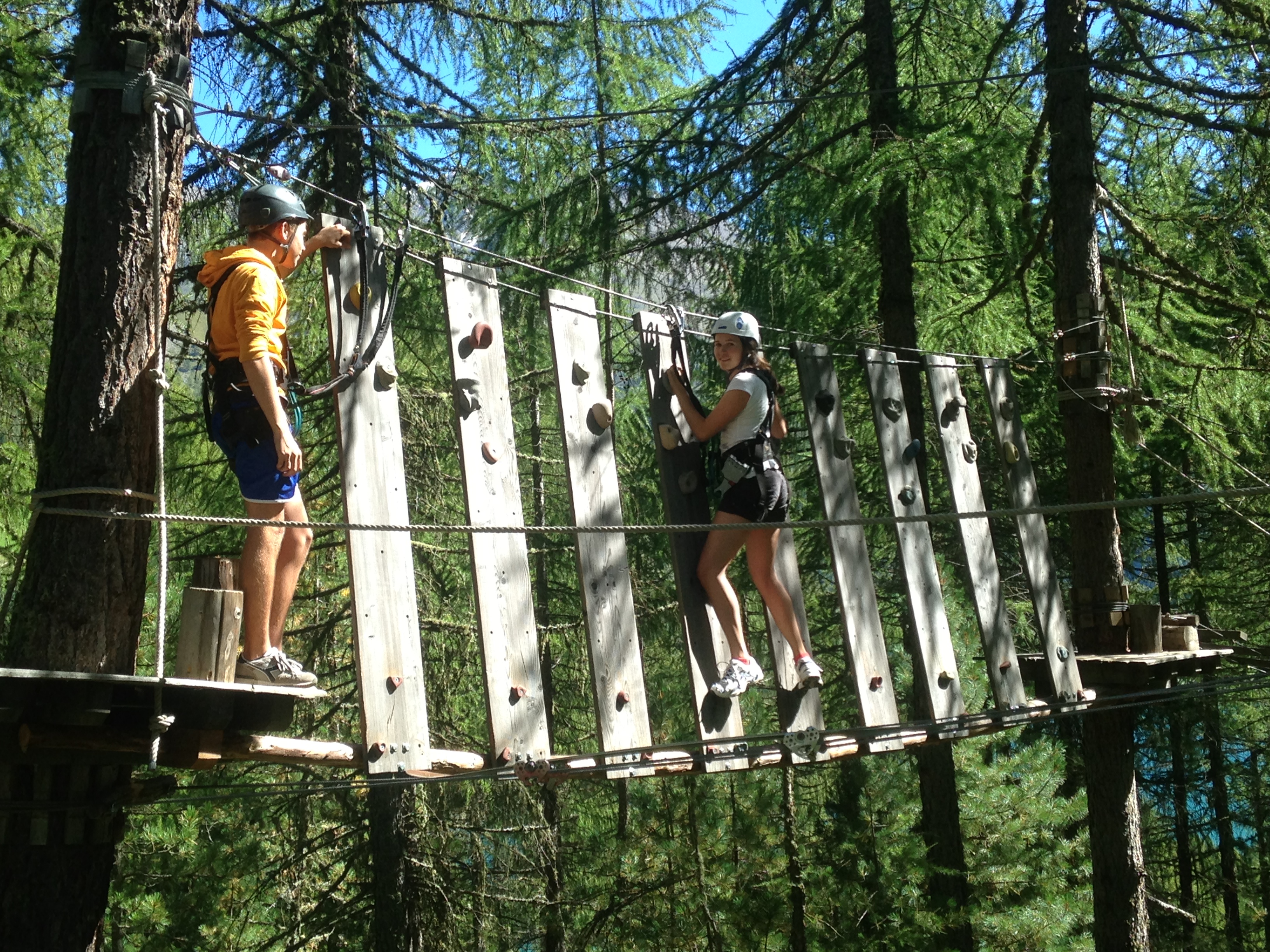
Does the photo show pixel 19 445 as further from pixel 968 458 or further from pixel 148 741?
pixel 968 458

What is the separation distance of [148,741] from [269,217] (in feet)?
5.36

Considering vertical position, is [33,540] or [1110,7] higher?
[1110,7]

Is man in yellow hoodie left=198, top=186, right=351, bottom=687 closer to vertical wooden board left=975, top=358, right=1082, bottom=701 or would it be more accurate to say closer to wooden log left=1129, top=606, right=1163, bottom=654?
vertical wooden board left=975, top=358, right=1082, bottom=701

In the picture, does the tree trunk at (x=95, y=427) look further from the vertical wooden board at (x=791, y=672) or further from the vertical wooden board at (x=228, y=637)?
the vertical wooden board at (x=791, y=672)

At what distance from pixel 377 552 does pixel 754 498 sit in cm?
157

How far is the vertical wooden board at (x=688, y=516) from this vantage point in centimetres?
459

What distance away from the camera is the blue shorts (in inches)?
145

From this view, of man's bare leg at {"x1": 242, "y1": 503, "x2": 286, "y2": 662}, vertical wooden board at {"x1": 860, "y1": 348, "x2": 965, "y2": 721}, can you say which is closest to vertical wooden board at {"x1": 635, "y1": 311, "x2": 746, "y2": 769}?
vertical wooden board at {"x1": 860, "y1": 348, "x2": 965, "y2": 721}

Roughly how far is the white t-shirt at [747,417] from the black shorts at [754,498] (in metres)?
0.16

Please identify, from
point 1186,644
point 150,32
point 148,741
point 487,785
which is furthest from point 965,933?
point 150,32

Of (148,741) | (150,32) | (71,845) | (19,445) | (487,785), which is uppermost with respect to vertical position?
(150,32)

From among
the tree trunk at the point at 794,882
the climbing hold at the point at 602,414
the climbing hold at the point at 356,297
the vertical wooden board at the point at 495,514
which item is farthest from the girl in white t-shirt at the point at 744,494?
the tree trunk at the point at 794,882

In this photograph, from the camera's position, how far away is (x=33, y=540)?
369 centimetres

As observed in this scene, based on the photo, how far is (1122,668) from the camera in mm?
6238
